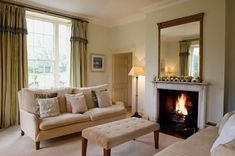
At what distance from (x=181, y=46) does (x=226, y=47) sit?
919 millimetres

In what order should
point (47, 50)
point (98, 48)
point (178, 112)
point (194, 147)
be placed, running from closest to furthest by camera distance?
point (194, 147) < point (178, 112) < point (47, 50) < point (98, 48)

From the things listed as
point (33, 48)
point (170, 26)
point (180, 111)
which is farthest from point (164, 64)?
point (33, 48)

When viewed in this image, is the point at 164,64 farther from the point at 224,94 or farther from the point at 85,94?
the point at 85,94

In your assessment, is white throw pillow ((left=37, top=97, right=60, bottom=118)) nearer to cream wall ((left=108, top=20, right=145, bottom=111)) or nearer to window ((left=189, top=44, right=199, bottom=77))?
cream wall ((left=108, top=20, right=145, bottom=111))

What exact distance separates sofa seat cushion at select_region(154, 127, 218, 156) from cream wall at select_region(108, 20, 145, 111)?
3.12 m

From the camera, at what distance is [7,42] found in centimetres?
403

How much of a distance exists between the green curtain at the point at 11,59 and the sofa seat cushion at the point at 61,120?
155 cm

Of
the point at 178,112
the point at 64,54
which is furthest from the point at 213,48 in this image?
the point at 64,54

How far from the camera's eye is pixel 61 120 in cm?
322

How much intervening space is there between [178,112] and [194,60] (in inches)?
51.5

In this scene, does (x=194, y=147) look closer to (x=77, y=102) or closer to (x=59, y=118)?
(x=59, y=118)

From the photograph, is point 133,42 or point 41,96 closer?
point 41,96

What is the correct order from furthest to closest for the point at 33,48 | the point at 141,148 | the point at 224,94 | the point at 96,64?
1. the point at 96,64
2. the point at 33,48
3. the point at 224,94
4. the point at 141,148

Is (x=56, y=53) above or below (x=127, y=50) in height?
below
